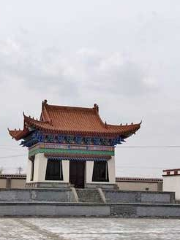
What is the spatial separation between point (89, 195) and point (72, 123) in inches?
274

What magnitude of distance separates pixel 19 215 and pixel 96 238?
793 centimetres

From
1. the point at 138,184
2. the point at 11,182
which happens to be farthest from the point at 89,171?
the point at 138,184

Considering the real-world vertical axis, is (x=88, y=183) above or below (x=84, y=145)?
below

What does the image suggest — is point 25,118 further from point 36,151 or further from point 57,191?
point 57,191

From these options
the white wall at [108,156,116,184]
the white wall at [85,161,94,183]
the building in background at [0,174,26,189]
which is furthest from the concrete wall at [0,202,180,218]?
the building in background at [0,174,26,189]

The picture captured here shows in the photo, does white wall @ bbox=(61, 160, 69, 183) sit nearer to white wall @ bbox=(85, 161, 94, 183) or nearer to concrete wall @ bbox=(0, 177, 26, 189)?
white wall @ bbox=(85, 161, 94, 183)

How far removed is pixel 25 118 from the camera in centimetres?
2897

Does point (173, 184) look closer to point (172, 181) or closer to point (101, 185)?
point (172, 181)

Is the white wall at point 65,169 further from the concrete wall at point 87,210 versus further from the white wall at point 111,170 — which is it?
the concrete wall at point 87,210

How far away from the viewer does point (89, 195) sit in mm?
27297

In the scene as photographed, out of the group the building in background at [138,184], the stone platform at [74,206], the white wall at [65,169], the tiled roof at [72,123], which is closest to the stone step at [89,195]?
the stone platform at [74,206]

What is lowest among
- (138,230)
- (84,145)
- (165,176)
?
(138,230)

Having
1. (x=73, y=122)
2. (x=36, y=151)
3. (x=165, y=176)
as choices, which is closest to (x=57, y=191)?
(x=36, y=151)

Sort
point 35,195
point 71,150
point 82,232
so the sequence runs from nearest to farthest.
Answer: point 82,232 < point 35,195 < point 71,150
